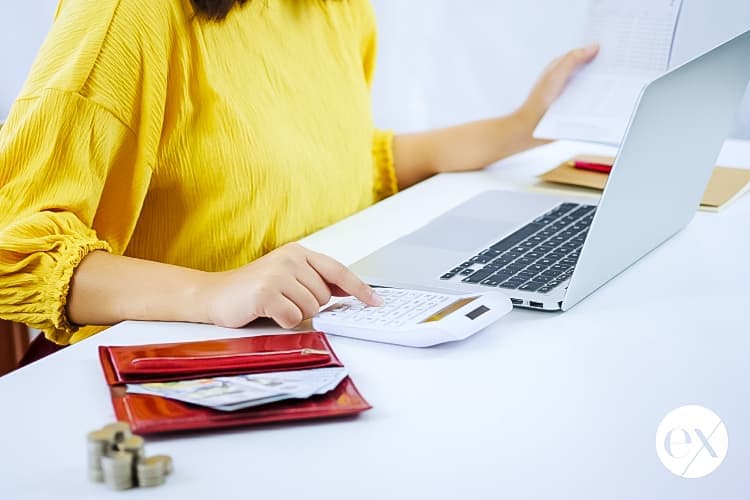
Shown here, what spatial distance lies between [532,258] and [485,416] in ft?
1.11

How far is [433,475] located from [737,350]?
326 mm

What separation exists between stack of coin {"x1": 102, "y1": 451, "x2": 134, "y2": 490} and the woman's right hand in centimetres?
25

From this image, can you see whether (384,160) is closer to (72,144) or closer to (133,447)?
(72,144)

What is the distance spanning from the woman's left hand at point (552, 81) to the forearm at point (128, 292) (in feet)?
2.32

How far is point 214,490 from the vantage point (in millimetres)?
559

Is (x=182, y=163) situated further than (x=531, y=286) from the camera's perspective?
Yes

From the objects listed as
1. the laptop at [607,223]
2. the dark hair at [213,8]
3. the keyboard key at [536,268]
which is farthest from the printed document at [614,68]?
the dark hair at [213,8]

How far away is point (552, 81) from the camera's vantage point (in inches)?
54.7

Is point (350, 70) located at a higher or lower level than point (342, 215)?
higher

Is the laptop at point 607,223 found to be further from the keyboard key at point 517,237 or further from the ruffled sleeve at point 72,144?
the ruffled sleeve at point 72,144

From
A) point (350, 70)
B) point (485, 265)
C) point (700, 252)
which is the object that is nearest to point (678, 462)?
point (485, 265)

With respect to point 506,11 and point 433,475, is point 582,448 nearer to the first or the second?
point 433,475

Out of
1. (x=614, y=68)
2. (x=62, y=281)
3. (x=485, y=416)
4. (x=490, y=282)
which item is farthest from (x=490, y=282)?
(x=614, y=68)

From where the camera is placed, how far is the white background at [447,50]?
6.52ft
